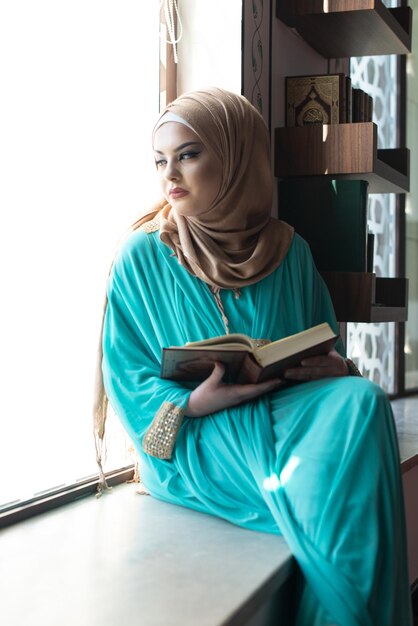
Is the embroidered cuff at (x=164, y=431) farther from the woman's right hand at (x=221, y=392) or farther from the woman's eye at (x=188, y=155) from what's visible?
the woman's eye at (x=188, y=155)

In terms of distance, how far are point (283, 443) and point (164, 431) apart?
0.28 m

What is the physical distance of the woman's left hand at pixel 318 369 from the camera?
5.95 ft

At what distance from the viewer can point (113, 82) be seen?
2.26 meters

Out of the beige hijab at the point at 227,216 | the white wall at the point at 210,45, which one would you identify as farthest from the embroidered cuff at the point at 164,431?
the white wall at the point at 210,45

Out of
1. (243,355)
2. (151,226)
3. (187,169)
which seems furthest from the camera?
(151,226)

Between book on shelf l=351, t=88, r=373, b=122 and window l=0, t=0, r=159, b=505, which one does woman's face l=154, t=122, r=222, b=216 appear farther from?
book on shelf l=351, t=88, r=373, b=122

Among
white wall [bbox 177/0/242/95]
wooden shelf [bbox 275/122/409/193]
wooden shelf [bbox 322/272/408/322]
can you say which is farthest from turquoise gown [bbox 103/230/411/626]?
white wall [bbox 177/0/242/95]

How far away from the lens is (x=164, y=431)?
1829 millimetres

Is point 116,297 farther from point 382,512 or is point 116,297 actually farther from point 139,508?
point 382,512

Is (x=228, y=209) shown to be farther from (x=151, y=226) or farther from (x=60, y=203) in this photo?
(x=60, y=203)

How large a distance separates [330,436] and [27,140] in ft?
3.24

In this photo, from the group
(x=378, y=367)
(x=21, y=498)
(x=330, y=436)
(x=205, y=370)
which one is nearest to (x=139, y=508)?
(x=21, y=498)

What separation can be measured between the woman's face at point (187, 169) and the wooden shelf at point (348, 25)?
100 centimetres

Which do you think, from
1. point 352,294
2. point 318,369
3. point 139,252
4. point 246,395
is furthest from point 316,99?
point 246,395
